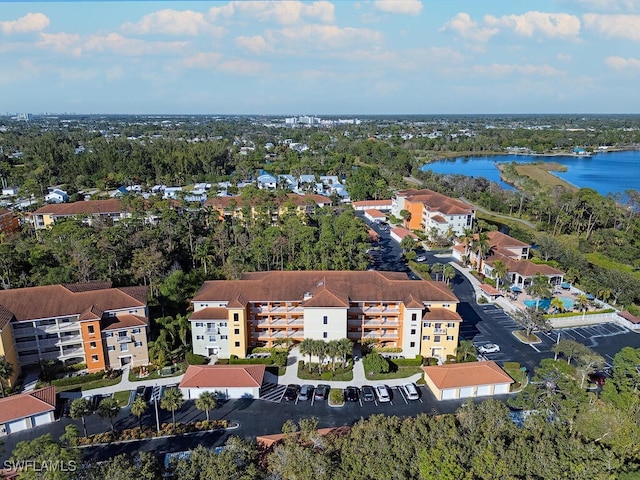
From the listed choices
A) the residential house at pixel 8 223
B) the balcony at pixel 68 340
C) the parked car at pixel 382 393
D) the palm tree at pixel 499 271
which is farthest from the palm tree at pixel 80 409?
the residential house at pixel 8 223

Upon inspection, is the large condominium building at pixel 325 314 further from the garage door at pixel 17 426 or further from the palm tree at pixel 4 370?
the palm tree at pixel 4 370

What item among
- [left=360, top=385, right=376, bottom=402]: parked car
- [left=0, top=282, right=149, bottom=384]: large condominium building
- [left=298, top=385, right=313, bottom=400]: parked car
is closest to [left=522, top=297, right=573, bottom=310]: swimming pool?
[left=360, top=385, right=376, bottom=402]: parked car

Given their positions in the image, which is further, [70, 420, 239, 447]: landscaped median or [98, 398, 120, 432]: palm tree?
[70, 420, 239, 447]: landscaped median

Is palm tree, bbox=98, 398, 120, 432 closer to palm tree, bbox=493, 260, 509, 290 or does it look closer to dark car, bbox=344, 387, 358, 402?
dark car, bbox=344, 387, 358, 402

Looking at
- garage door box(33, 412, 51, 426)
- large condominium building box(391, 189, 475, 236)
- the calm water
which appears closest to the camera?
garage door box(33, 412, 51, 426)

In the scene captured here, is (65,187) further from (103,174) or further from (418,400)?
(418,400)

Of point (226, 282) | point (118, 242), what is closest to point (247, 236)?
point (118, 242)

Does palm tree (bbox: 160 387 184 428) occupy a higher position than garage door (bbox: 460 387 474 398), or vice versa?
palm tree (bbox: 160 387 184 428)
